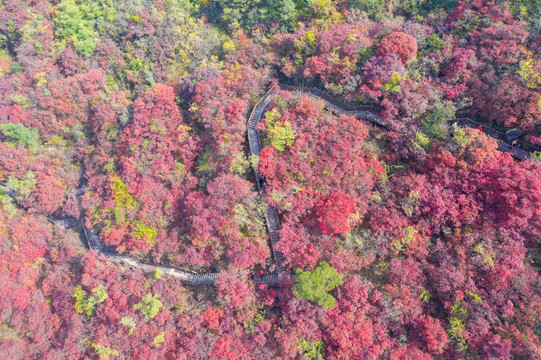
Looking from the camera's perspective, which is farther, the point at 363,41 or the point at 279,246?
the point at 363,41

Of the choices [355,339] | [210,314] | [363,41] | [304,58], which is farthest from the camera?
[304,58]

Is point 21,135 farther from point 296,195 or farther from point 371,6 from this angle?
point 371,6

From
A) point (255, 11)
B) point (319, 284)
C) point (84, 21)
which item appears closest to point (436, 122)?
point (319, 284)

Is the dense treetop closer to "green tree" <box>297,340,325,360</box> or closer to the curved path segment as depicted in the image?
"green tree" <box>297,340,325,360</box>

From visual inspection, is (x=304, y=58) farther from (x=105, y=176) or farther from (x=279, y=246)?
(x=105, y=176)

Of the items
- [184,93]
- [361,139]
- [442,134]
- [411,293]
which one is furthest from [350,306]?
[184,93]

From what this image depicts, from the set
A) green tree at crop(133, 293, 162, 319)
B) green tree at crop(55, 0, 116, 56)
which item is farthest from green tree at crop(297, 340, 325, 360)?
green tree at crop(55, 0, 116, 56)

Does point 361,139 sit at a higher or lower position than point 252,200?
higher
